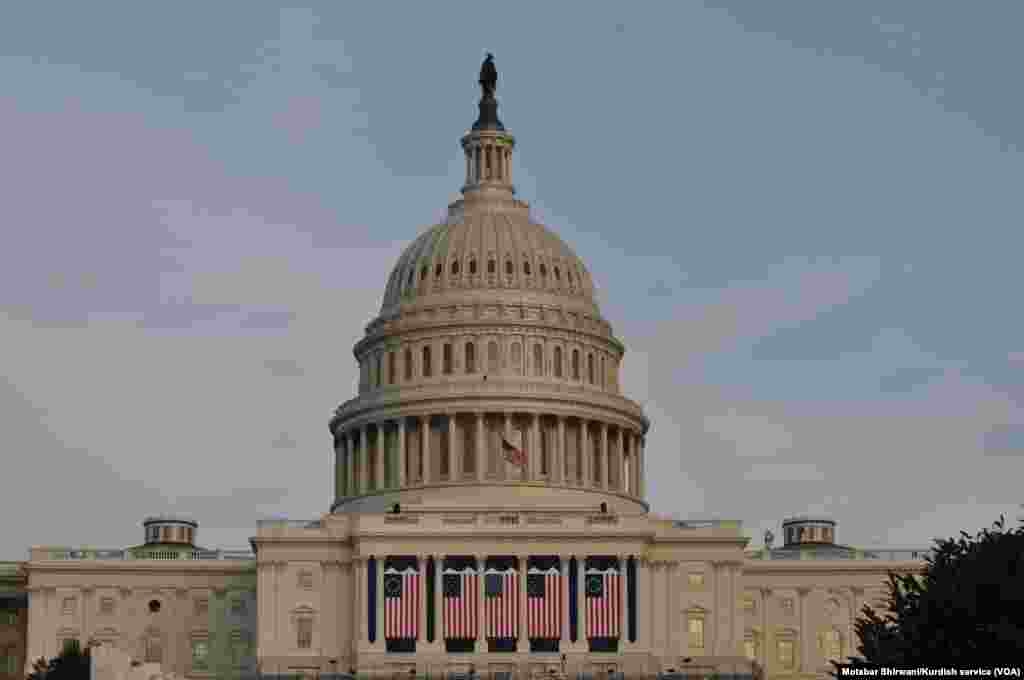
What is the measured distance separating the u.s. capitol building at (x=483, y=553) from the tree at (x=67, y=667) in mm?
15151

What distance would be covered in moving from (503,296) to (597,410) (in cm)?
1007

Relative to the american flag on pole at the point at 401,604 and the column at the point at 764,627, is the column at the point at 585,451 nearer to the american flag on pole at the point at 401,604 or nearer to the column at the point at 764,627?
the column at the point at 764,627

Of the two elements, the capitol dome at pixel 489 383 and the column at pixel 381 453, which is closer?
the capitol dome at pixel 489 383

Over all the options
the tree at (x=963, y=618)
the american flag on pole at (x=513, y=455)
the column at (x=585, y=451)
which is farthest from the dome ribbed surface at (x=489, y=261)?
the tree at (x=963, y=618)

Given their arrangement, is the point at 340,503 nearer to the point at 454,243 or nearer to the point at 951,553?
the point at 454,243

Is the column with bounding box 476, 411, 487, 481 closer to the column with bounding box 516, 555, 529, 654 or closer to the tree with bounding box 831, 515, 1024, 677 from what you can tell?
the column with bounding box 516, 555, 529, 654

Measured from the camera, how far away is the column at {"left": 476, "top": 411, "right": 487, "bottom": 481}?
185m

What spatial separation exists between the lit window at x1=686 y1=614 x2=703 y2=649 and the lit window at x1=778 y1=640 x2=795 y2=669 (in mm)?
13209

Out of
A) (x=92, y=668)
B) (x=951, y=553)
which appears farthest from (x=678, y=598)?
(x=951, y=553)

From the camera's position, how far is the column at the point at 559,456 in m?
187

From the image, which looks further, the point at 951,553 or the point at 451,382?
the point at 451,382

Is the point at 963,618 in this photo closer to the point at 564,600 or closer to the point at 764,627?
the point at 564,600

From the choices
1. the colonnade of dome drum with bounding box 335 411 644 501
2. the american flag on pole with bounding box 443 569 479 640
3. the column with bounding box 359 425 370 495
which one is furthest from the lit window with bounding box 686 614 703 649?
the column with bounding box 359 425 370 495

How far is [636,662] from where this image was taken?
169 meters
